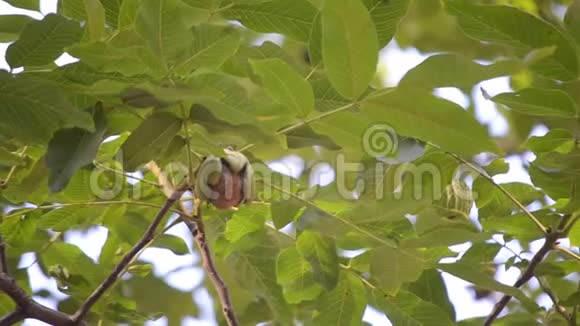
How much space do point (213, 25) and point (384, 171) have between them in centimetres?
33

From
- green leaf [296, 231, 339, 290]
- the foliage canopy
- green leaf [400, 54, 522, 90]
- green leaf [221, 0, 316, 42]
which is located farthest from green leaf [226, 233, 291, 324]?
green leaf [400, 54, 522, 90]

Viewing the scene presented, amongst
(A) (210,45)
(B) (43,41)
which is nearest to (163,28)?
(A) (210,45)

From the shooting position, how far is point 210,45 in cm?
89

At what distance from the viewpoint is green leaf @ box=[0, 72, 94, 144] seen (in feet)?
2.82

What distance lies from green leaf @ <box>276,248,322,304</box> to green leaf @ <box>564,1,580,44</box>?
1.47ft

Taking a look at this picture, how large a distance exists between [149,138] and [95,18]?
14cm

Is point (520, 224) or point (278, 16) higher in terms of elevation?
point (278, 16)

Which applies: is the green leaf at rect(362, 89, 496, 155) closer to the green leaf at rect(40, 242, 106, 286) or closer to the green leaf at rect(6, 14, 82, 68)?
the green leaf at rect(6, 14, 82, 68)

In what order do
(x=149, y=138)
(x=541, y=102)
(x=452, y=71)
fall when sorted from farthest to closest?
(x=541, y=102)
(x=149, y=138)
(x=452, y=71)

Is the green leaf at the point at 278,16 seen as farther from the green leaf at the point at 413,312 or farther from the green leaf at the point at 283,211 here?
the green leaf at the point at 413,312

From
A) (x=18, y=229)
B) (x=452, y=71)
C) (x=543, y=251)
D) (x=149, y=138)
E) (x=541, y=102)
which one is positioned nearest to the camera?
(x=452, y=71)

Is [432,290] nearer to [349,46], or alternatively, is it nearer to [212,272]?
[212,272]

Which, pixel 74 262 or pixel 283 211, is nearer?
pixel 283 211

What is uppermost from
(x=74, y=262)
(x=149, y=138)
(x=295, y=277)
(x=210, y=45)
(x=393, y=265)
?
(x=210, y=45)
